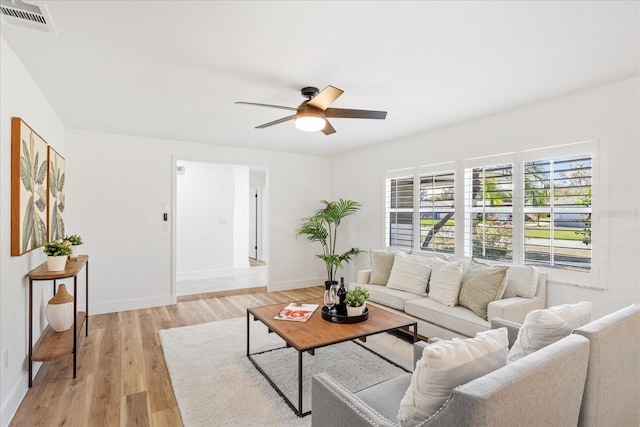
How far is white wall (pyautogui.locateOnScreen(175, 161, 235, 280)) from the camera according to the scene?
6660 mm

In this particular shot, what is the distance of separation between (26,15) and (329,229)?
477 centimetres

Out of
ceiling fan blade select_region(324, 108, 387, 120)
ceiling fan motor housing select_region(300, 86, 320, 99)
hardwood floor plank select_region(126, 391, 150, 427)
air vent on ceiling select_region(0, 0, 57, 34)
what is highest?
air vent on ceiling select_region(0, 0, 57, 34)

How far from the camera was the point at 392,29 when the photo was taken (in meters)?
1.98

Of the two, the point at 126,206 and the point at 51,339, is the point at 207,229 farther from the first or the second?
the point at 51,339

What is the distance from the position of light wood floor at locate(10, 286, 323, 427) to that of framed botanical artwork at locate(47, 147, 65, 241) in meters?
1.19

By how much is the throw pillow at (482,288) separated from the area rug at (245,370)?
740 millimetres

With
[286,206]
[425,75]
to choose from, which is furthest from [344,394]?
[286,206]

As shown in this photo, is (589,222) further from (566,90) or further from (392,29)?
(392,29)

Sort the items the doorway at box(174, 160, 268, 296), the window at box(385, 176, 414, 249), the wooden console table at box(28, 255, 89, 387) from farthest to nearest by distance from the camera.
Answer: the doorway at box(174, 160, 268, 296) < the window at box(385, 176, 414, 249) < the wooden console table at box(28, 255, 89, 387)

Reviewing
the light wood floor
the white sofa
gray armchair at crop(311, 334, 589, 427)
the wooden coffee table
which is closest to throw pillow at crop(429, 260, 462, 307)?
the white sofa

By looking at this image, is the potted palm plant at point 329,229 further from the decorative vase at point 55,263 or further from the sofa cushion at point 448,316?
the decorative vase at point 55,263

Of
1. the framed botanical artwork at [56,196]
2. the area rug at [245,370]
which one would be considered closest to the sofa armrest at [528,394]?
the area rug at [245,370]

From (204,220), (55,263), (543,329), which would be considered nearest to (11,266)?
(55,263)

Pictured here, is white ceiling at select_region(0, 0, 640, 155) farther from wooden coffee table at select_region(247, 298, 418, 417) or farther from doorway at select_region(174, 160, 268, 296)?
doorway at select_region(174, 160, 268, 296)
